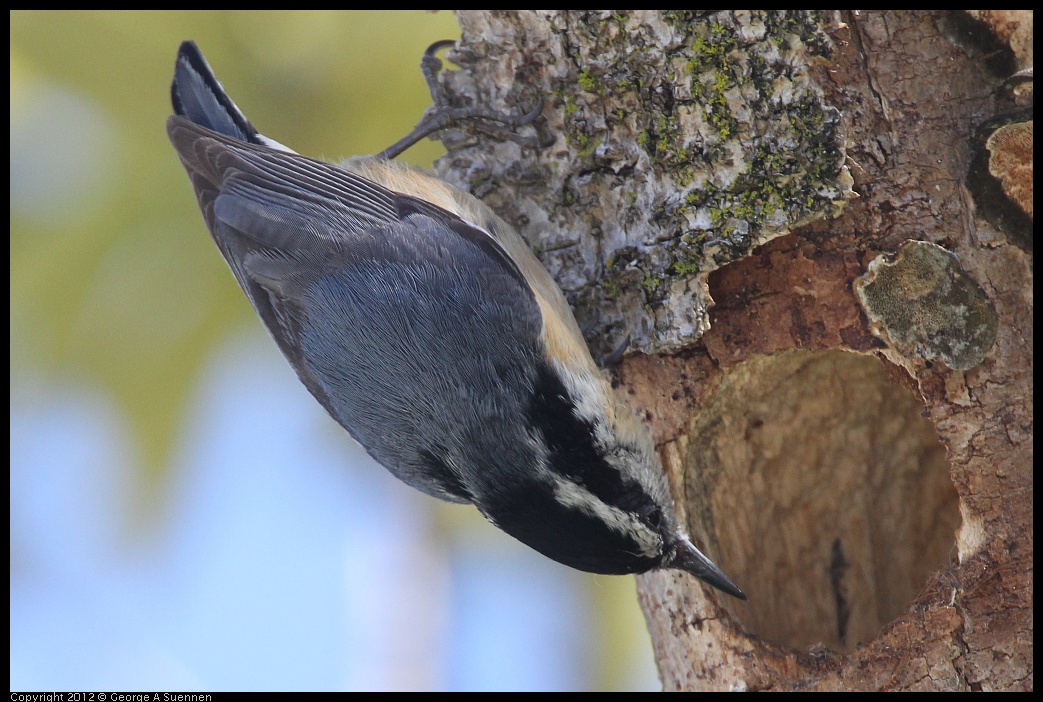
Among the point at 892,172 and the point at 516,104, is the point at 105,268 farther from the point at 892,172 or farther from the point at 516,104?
the point at 892,172

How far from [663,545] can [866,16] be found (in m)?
1.28

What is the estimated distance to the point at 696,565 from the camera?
1.98m

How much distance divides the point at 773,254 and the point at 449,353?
0.80 metres

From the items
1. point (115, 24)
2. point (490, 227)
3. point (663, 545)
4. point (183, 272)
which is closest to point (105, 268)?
point (183, 272)

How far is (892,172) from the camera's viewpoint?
1.90m

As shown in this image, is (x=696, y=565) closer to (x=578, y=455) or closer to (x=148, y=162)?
(x=578, y=455)

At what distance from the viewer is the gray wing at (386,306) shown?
2045 mm

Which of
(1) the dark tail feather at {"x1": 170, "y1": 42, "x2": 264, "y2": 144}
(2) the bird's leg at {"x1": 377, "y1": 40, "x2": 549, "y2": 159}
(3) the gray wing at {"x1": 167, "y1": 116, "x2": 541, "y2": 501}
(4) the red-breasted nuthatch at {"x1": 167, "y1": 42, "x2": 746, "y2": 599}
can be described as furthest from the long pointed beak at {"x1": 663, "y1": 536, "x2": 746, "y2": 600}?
(1) the dark tail feather at {"x1": 170, "y1": 42, "x2": 264, "y2": 144}

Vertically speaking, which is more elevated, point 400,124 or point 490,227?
point 400,124

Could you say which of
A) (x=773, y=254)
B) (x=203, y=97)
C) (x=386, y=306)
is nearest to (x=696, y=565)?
(x=773, y=254)

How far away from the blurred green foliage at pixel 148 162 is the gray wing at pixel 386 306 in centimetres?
190

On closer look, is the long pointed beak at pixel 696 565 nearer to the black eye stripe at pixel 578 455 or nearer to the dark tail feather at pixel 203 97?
the black eye stripe at pixel 578 455

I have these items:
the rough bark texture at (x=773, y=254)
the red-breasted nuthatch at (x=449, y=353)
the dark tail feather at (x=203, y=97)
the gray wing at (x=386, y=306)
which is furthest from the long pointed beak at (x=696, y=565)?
the dark tail feather at (x=203, y=97)

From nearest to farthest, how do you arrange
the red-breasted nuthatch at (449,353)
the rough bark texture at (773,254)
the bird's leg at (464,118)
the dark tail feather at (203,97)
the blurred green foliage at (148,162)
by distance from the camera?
the rough bark texture at (773,254) → the red-breasted nuthatch at (449,353) → the bird's leg at (464,118) → the dark tail feather at (203,97) → the blurred green foliage at (148,162)
